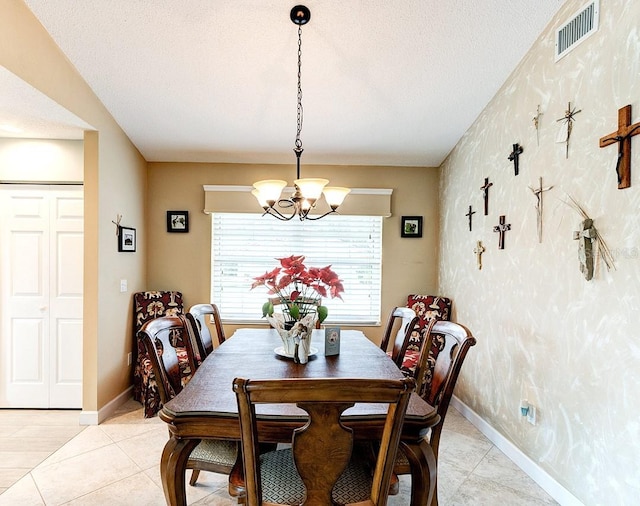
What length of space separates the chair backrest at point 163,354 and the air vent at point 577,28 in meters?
2.66

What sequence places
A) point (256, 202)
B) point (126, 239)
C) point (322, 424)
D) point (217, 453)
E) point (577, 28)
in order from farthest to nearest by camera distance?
point (256, 202) < point (126, 239) < point (577, 28) < point (217, 453) < point (322, 424)

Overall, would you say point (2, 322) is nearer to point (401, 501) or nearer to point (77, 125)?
point (77, 125)

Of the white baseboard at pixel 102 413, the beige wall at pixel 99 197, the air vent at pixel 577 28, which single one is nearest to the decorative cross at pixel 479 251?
the air vent at pixel 577 28

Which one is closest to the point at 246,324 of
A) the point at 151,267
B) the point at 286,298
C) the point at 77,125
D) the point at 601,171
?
the point at 151,267

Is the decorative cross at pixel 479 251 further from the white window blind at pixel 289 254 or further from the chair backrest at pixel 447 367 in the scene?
the chair backrest at pixel 447 367

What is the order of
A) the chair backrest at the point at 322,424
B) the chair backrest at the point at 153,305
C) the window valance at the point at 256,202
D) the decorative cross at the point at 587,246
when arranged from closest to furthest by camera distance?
the chair backrest at the point at 322,424 → the decorative cross at the point at 587,246 → the chair backrest at the point at 153,305 → the window valance at the point at 256,202

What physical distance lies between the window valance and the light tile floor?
209 cm

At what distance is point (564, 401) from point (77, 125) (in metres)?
3.81

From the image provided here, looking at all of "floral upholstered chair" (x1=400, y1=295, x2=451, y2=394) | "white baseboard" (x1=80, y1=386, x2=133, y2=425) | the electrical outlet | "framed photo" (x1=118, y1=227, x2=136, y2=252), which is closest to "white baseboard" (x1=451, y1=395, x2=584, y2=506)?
the electrical outlet

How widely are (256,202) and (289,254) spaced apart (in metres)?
0.65

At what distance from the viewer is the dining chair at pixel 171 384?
1.75m

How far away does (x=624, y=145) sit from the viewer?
5.90ft

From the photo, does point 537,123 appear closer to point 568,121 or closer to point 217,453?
point 568,121

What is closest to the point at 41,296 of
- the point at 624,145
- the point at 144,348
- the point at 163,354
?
the point at 144,348
